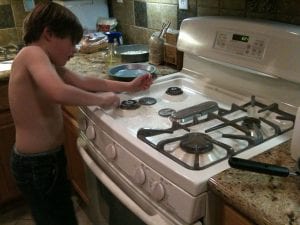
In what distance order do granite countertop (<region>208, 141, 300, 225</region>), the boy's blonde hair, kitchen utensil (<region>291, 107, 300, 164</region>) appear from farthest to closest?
the boy's blonde hair < kitchen utensil (<region>291, 107, 300, 164</region>) < granite countertop (<region>208, 141, 300, 225</region>)

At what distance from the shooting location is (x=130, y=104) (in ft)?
3.65

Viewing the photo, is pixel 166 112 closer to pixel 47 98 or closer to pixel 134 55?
pixel 47 98

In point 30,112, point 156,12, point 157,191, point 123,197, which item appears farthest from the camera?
point 156,12

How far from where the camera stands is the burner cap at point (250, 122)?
928 millimetres

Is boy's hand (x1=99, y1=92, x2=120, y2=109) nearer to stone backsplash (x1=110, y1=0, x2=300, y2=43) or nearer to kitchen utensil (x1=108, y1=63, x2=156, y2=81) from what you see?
kitchen utensil (x1=108, y1=63, x2=156, y2=81)

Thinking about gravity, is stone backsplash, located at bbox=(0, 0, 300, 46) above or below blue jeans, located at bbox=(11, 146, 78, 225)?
above

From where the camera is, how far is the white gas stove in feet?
2.56

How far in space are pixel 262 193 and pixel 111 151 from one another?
472 millimetres

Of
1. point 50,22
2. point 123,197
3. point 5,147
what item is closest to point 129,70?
point 50,22

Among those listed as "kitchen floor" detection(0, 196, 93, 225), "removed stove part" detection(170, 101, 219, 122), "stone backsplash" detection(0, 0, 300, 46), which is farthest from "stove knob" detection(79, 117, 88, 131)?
"kitchen floor" detection(0, 196, 93, 225)

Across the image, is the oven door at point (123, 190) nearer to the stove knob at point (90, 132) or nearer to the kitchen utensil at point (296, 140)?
the stove knob at point (90, 132)

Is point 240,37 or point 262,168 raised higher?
point 240,37

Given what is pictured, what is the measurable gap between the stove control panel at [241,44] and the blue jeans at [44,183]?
2.43 feet

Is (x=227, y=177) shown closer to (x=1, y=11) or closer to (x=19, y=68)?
(x=19, y=68)
